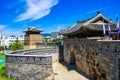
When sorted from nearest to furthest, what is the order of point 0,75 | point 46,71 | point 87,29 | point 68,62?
point 46,71 < point 87,29 < point 0,75 < point 68,62

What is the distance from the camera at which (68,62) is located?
1027 inches

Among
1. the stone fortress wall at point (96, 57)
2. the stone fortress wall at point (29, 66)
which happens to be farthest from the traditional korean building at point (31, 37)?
the stone fortress wall at point (29, 66)

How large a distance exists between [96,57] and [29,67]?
6.08 metres

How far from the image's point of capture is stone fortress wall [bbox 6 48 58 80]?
711 inches

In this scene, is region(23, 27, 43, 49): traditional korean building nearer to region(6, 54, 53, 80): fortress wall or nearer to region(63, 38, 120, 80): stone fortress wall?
region(63, 38, 120, 80): stone fortress wall

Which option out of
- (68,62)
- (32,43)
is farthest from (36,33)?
(68,62)

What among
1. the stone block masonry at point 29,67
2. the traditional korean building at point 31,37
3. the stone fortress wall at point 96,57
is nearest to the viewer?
the stone fortress wall at point 96,57

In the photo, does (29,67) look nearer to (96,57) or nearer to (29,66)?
(29,66)

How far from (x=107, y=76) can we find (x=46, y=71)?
241 inches

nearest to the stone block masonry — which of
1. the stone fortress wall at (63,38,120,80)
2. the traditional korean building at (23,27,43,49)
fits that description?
the stone fortress wall at (63,38,120,80)

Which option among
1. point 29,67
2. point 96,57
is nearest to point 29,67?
point 29,67

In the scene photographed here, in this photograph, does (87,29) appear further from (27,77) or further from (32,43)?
(32,43)

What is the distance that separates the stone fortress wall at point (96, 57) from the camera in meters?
12.4

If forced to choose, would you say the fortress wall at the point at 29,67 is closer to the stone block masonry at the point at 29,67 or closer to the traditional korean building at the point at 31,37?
the stone block masonry at the point at 29,67
